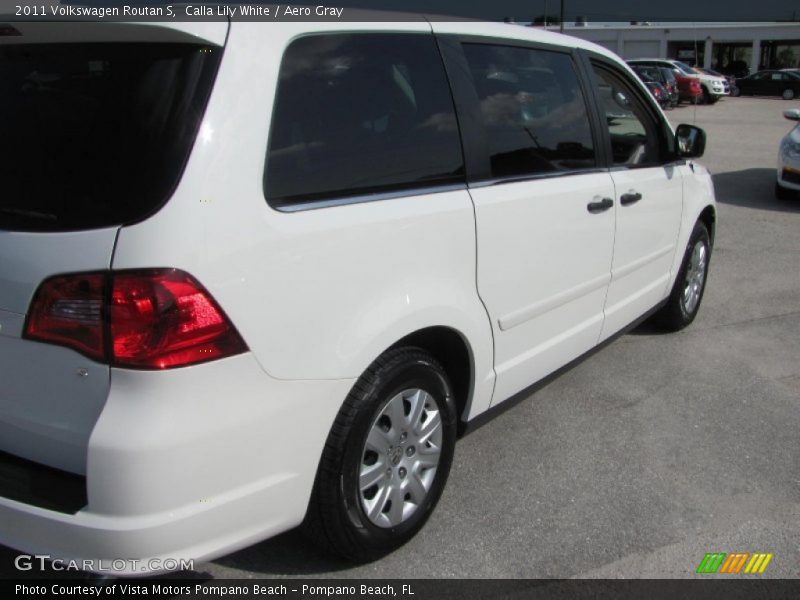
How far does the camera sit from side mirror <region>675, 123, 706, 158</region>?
4.46 m

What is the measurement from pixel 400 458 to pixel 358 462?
26 cm

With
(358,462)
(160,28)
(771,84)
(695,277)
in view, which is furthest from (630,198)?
(771,84)

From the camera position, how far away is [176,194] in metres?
1.96

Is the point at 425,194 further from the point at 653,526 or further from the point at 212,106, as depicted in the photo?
the point at 653,526

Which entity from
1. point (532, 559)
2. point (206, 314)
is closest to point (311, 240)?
point (206, 314)

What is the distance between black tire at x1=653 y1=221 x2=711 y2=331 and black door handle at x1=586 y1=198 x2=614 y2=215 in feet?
4.75

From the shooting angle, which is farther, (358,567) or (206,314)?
(358,567)

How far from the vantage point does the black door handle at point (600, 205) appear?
3.48m

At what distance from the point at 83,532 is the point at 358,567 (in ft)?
3.48

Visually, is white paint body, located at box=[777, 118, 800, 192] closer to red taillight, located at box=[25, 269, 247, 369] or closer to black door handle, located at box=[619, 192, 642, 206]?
black door handle, located at box=[619, 192, 642, 206]

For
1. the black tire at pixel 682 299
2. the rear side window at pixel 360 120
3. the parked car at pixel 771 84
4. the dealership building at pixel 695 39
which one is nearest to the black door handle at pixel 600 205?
the rear side window at pixel 360 120

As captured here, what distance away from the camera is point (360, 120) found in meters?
2.51

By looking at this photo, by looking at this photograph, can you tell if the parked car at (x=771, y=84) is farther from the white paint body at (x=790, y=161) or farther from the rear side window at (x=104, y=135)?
the rear side window at (x=104, y=135)

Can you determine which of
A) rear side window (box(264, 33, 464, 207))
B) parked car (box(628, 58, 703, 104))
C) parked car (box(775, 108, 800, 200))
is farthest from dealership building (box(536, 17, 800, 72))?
rear side window (box(264, 33, 464, 207))
